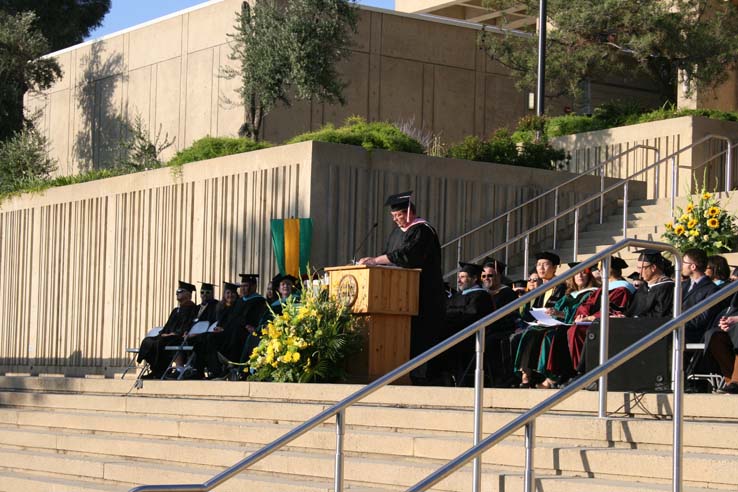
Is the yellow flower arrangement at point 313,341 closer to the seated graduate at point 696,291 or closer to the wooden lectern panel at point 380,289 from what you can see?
the wooden lectern panel at point 380,289

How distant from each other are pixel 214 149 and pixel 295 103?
4.89 m

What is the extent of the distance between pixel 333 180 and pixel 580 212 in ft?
13.4

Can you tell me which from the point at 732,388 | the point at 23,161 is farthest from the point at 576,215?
the point at 23,161

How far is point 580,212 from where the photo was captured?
18531 millimetres

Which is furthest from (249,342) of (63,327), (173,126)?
(173,126)

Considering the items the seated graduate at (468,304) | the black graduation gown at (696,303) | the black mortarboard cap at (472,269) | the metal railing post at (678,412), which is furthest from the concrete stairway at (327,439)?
the black mortarboard cap at (472,269)

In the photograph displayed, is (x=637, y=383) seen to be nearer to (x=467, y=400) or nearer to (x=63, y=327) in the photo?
(x=467, y=400)

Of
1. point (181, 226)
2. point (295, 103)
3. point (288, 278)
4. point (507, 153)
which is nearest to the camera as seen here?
point (288, 278)

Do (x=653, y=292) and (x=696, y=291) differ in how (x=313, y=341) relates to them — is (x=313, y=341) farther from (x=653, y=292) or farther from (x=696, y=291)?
(x=696, y=291)

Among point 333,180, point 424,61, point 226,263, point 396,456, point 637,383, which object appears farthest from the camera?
point 424,61

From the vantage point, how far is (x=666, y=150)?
20.4 metres

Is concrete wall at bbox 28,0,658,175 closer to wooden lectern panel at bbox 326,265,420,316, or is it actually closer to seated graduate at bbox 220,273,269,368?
seated graduate at bbox 220,273,269,368

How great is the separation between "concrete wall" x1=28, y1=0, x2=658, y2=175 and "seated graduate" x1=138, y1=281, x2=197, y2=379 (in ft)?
25.1

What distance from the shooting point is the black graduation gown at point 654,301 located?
34.4 ft
